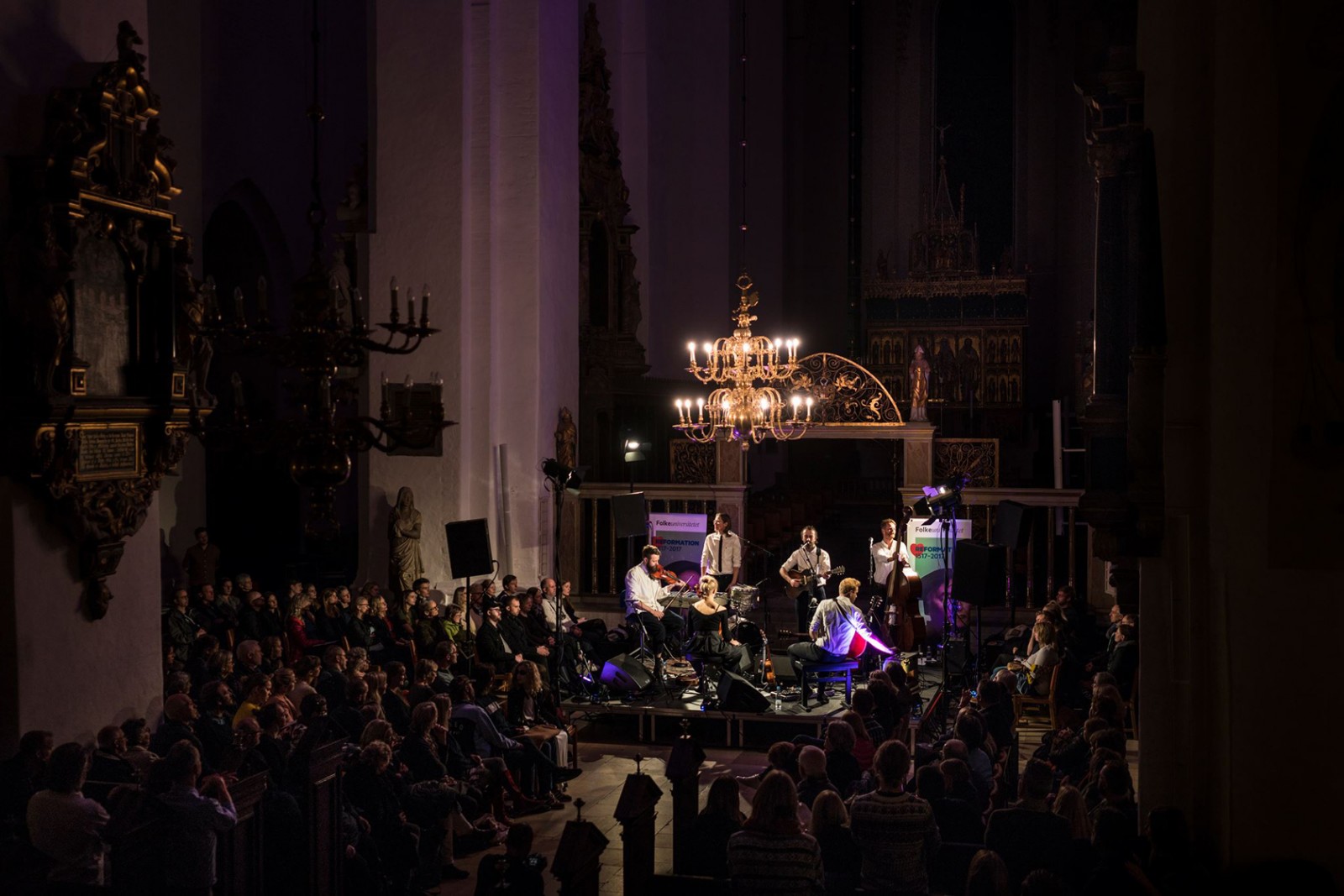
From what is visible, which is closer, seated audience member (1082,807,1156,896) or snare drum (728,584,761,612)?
seated audience member (1082,807,1156,896)

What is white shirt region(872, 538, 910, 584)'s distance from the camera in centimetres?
1453

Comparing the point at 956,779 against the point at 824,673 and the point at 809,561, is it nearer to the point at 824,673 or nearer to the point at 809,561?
the point at 824,673

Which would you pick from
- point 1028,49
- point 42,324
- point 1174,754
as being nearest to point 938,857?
point 1174,754

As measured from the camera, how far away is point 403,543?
590 inches

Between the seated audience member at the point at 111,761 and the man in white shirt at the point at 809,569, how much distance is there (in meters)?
7.82

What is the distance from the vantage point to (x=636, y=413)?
834 inches

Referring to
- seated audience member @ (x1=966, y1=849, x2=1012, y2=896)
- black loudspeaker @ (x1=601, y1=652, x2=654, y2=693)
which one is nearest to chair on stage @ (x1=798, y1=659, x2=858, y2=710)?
black loudspeaker @ (x1=601, y1=652, x2=654, y2=693)

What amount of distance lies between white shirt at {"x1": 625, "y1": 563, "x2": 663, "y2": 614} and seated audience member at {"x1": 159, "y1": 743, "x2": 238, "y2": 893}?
7.51 metres

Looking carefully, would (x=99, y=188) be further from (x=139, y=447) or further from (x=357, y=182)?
(x=357, y=182)

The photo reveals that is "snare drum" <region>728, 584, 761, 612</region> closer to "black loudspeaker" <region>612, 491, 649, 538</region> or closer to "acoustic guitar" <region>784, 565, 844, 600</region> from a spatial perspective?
"acoustic guitar" <region>784, 565, 844, 600</region>

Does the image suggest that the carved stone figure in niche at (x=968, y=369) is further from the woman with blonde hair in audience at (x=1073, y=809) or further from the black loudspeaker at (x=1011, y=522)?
the woman with blonde hair in audience at (x=1073, y=809)

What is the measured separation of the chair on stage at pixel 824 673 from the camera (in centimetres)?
1223

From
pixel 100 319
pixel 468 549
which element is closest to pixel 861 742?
pixel 468 549

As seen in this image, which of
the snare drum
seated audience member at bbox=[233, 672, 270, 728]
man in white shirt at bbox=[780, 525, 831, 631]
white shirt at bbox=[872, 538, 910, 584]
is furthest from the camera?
white shirt at bbox=[872, 538, 910, 584]
